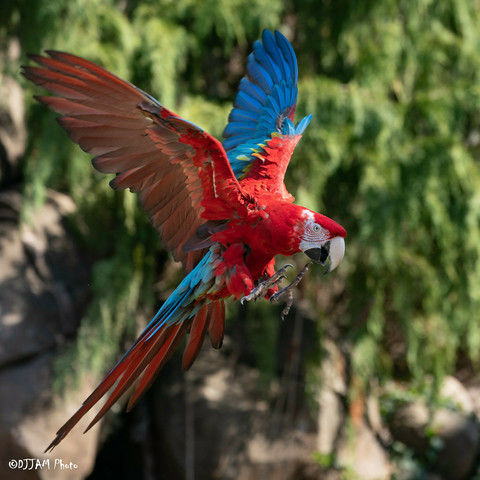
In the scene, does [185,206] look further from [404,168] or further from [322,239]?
[404,168]

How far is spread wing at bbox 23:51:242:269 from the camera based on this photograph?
3.38 ft

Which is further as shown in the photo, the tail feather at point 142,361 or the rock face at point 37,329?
the rock face at point 37,329

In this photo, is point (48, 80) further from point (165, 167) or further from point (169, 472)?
point (169, 472)

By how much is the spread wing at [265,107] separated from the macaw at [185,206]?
4 cm

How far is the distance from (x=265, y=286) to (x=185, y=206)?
9.6 inches

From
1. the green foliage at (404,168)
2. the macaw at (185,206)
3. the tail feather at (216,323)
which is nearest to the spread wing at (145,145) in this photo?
the macaw at (185,206)

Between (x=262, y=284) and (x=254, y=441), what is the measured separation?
1452 millimetres

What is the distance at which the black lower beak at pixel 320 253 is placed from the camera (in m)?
1.20

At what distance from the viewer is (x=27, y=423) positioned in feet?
7.36

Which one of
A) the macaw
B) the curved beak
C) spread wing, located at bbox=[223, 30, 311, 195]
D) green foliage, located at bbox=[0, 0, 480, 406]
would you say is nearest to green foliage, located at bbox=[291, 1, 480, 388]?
green foliage, located at bbox=[0, 0, 480, 406]

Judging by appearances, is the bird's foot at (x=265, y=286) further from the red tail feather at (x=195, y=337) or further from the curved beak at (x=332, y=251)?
the red tail feather at (x=195, y=337)

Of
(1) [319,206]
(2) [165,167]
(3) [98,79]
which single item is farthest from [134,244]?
(3) [98,79]

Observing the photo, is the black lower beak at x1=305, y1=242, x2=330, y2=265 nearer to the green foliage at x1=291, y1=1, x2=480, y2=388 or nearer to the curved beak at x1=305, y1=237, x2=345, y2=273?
the curved beak at x1=305, y1=237, x2=345, y2=273

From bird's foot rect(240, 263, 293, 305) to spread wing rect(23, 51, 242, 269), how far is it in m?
0.16
